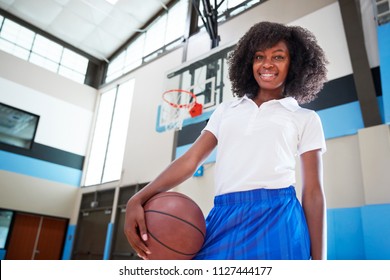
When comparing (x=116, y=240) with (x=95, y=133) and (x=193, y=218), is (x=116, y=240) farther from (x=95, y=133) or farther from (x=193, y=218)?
(x=193, y=218)

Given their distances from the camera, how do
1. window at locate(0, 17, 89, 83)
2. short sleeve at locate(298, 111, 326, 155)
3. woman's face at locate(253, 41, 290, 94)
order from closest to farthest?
short sleeve at locate(298, 111, 326, 155) → woman's face at locate(253, 41, 290, 94) → window at locate(0, 17, 89, 83)

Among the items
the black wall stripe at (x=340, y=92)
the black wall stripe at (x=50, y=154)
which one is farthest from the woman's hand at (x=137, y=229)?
the black wall stripe at (x=50, y=154)

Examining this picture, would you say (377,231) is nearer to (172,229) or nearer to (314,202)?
(314,202)

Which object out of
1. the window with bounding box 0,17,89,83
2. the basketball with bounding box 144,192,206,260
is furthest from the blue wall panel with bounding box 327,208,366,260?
the window with bounding box 0,17,89,83

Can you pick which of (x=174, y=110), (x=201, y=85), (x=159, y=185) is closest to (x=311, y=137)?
(x=159, y=185)

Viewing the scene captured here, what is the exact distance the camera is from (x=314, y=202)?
0.81 meters

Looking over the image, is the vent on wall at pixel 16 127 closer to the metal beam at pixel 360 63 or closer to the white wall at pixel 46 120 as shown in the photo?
the white wall at pixel 46 120

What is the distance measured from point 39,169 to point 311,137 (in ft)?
22.9

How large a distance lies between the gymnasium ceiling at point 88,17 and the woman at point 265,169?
6.49m

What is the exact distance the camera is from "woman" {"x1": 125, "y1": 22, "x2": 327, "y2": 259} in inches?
29.9

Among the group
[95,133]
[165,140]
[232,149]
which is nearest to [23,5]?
[95,133]

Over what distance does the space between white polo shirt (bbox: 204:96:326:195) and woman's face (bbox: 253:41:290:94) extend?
71mm

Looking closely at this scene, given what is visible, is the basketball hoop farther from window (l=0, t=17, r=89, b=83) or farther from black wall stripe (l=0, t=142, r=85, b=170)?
window (l=0, t=17, r=89, b=83)
